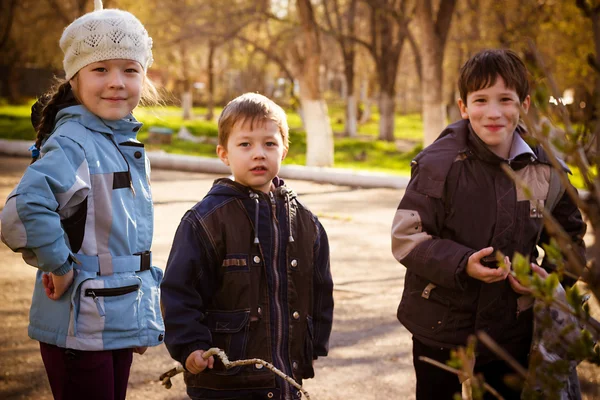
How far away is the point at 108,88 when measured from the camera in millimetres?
2955

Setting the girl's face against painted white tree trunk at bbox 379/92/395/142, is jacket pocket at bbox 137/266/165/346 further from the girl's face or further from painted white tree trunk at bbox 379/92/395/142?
painted white tree trunk at bbox 379/92/395/142

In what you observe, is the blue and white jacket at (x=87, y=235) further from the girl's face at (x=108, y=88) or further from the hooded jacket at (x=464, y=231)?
the hooded jacket at (x=464, y=231)

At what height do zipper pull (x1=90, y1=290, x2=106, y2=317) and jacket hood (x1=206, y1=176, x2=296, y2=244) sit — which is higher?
jacket hood (x1=206, y1=176, x2=296, y2=244)

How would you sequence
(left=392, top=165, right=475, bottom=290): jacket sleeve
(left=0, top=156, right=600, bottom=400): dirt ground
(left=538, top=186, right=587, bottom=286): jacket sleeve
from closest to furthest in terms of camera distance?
(left=392, top=165, right=475, bottom=290): jacket sleeve, (left=538, top=186, right=587, bottom=286): jacket sleeve, (left=0, top=156, right=600, bottom=400): dirt ground

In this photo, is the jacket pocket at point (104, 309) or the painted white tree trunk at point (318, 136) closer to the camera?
the jacket pocket at point (104, 309)

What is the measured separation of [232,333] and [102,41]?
111 cm

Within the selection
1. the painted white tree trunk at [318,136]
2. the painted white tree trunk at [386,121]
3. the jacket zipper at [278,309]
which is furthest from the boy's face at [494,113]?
the painted white tree trunk at [386,121]

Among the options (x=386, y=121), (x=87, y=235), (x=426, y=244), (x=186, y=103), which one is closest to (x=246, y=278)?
(x=87, y=235)

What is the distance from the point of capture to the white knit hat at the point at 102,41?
9.70 feet

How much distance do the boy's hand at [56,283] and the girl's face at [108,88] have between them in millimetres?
582

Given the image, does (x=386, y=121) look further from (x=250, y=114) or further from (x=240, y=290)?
(x=240, y=290)

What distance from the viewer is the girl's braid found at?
298 cm

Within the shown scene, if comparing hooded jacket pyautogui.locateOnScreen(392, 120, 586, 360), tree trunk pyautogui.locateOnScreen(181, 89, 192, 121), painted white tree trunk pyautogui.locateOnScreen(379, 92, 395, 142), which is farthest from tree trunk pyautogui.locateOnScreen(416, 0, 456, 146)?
tree trunk pyautogui.locateOnScreen(181, 89, 192, 121)

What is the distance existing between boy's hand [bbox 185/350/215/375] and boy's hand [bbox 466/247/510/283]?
917 millimetres
